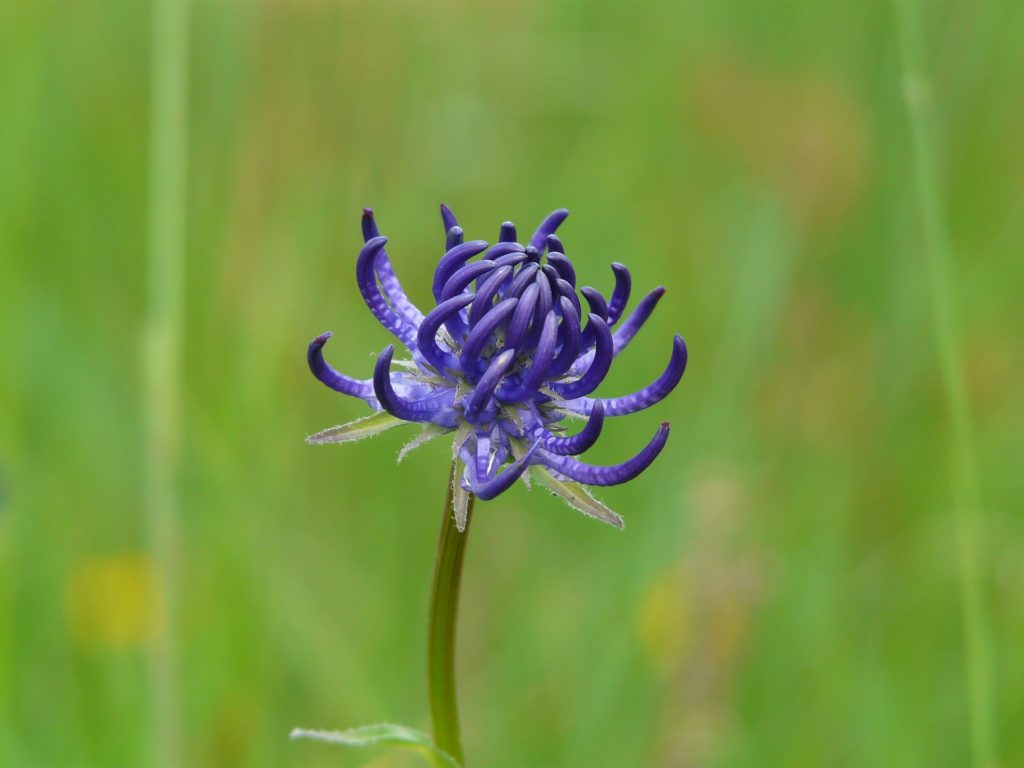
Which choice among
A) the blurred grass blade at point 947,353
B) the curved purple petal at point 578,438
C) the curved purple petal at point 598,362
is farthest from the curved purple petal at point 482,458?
the blurred grass blade at point 947,353

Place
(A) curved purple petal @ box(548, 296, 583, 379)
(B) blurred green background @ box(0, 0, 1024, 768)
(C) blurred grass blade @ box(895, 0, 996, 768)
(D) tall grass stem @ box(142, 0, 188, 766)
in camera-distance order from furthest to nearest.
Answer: (B) blurred green background @ box(0, 0, 1024, 768), (D) tall grass stem @ box(142, 0, 188, 766), (C) blurred grass blade @ box(895, 0, 996, 768), (A) curved purple petal @ box(548, 296, 583, 379)

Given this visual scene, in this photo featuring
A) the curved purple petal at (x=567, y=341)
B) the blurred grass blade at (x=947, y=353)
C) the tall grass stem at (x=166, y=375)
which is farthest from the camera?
the tall grass stem at (x=166, y=375)

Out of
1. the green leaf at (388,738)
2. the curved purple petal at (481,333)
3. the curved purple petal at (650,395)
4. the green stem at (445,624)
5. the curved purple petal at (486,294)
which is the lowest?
the green leaf at (388,738)

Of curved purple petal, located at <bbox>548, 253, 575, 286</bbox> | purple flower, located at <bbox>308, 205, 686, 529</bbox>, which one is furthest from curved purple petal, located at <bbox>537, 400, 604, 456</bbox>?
curved purple petal, located at <bbox>548, 253, 575, 286</bbox>

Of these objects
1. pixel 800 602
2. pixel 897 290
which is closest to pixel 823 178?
pixel 897 290

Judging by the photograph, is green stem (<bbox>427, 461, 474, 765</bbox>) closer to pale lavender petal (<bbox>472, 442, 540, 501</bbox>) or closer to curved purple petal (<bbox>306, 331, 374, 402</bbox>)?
pale lavender petal (<bbox>472, 442, 540, 501</bbox>)

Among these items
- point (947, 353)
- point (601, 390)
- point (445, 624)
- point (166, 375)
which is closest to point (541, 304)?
point (445, 624)

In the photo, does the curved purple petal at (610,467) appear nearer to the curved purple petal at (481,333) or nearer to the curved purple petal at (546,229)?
the curved purple petal at (481,333)
